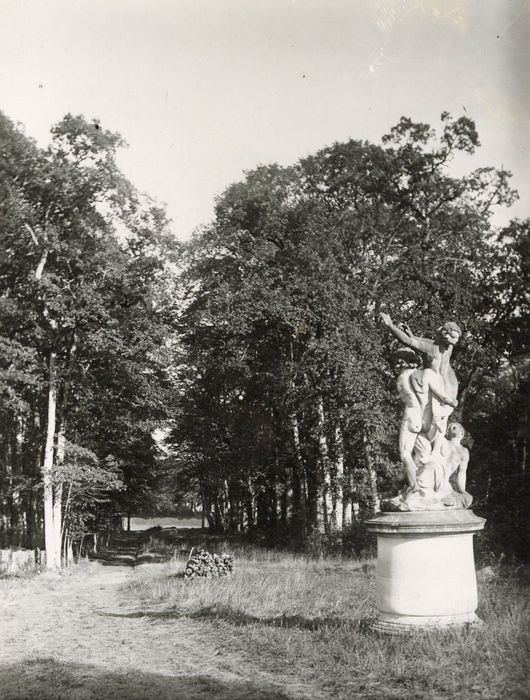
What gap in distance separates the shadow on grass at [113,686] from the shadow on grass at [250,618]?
8.14 feet

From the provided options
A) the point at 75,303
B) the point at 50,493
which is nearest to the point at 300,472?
the point at 50,493

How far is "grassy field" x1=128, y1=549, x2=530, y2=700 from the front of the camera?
695cm

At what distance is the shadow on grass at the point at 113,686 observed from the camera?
6.87 metres

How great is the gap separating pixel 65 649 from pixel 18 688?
2278 millimetres

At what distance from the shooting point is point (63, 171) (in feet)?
70.8

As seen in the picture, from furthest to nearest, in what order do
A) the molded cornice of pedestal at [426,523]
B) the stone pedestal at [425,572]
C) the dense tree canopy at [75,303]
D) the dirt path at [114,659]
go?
the dense tree canopy at [75,303] < the molded cornice of pedestal at [426,523] < the stone pedestal at [425,572] < the dirt path at [114,659]

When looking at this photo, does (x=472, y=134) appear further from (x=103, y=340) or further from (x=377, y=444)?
(x=103, y=340)

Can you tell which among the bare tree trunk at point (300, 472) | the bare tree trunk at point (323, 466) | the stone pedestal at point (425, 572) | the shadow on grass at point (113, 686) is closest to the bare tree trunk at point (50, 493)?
the bare tree trunk at point (300, 472)

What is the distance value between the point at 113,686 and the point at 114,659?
141 centimetres

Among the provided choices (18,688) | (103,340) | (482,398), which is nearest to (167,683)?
(18,688)

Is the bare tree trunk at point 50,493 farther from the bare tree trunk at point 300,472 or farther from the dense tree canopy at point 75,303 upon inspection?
the bare tree trunk at point 300,472

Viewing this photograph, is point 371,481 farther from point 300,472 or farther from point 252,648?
point 252,648

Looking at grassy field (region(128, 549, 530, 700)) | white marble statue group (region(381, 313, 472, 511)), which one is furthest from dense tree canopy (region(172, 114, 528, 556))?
white marble statue group (region(381, 313, 472, 511))

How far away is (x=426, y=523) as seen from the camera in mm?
8648
